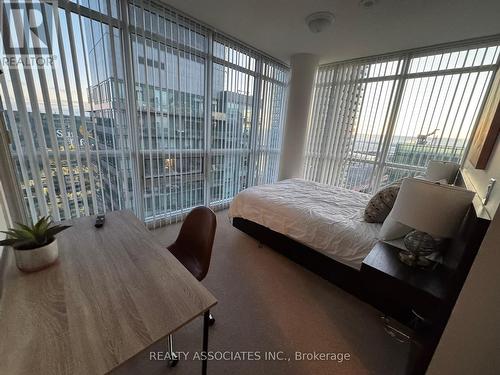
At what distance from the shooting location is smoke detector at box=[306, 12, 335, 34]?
220cm

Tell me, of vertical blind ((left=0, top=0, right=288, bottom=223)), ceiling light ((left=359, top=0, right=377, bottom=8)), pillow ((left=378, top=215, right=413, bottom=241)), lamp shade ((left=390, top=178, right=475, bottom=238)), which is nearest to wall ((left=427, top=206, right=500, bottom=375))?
lamp shade ((left=390, top=178, right=475, bottom=238))

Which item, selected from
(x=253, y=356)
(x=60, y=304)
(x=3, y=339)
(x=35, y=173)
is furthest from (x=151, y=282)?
(x=35, y=173)

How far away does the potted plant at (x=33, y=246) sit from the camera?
873 mm

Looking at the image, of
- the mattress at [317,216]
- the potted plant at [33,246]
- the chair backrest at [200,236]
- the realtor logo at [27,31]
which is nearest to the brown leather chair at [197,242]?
the chair backrest at [200,236]

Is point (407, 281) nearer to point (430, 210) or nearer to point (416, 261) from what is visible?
point (416, 261)

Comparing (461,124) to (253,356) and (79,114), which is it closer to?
(253,356)

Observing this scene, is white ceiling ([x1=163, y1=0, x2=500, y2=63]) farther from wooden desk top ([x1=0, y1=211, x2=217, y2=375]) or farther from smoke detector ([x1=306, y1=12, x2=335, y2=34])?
wooden desk top ([x1=0, y1=211, x2=217, y2=375])

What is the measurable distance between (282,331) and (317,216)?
103cm

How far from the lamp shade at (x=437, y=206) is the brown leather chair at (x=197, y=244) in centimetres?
121

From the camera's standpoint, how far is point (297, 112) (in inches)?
143

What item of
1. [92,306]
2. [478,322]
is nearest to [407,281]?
[478,322]

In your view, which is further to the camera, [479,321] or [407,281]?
[407,281]

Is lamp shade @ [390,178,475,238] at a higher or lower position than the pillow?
higher

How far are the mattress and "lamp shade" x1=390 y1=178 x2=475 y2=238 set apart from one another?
21.5 inches
